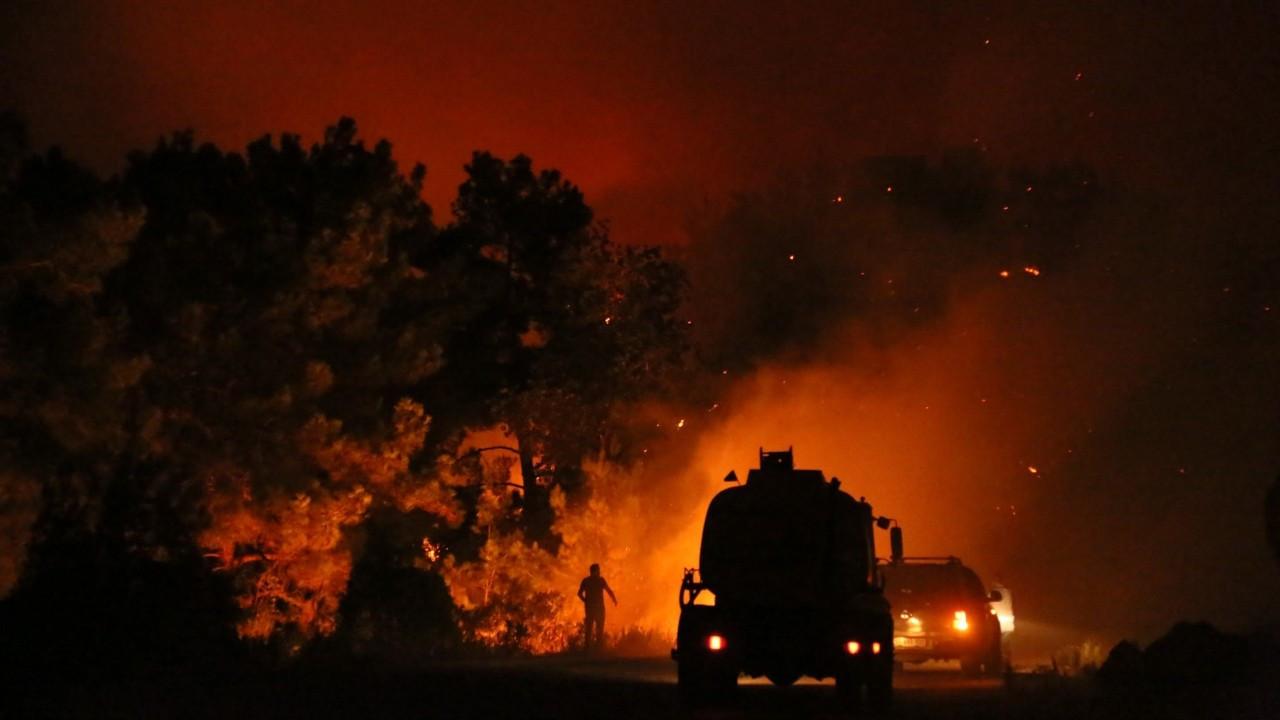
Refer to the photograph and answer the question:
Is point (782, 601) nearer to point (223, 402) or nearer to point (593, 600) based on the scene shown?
point (223, 402)

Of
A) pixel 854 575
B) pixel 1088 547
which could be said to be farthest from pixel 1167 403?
pixel 854 575

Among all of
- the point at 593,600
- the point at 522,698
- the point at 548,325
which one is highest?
the point at 548,325

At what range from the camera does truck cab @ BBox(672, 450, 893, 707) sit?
16.6 metres

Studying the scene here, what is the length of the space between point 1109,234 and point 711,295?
42.6 feet

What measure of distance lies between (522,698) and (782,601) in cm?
328

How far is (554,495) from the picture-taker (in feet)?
105

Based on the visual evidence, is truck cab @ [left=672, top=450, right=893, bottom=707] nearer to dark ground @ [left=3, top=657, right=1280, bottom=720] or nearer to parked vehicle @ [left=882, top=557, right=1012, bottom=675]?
dark ground @ [left=3, top=657, right=1280, bottom=720]

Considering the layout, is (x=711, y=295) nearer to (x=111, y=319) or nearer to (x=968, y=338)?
(x=968, y=338)

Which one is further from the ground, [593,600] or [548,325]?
[548,325]

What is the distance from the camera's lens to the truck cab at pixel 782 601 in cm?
1662

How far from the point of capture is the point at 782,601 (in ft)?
55.2

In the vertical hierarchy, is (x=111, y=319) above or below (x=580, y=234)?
below

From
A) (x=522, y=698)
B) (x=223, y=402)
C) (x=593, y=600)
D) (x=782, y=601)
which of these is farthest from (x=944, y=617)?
(x=223, y=402)

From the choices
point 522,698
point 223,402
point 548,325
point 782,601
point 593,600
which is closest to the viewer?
point 782,601
